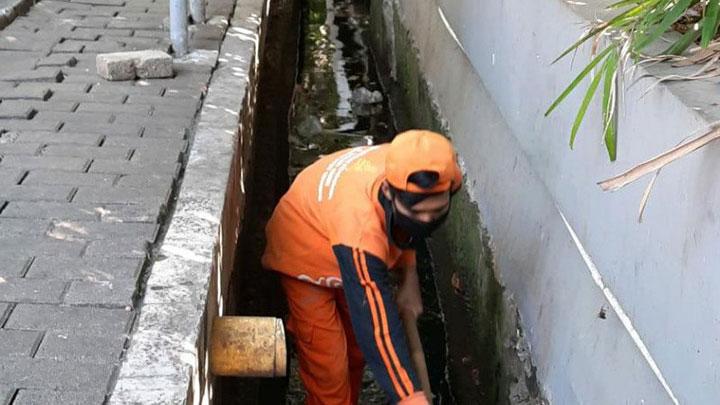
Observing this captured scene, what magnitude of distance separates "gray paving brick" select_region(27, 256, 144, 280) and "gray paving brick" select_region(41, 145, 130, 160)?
3.09ft

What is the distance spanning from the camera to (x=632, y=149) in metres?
2.83

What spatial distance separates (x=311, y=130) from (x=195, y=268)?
15.5 ft

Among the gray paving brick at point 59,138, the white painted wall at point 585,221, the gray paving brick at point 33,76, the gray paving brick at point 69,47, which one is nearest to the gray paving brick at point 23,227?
the gray paving brick at point 59,138

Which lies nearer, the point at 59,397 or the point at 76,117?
the point at 59,397

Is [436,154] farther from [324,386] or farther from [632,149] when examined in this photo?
[324,386]

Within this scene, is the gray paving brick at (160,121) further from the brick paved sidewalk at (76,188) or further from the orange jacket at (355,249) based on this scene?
the orange jacket at (355,249)

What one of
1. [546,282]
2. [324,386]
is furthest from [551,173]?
[324,386]

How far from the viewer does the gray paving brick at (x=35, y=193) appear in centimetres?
358

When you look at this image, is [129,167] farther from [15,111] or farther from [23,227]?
[15,111]

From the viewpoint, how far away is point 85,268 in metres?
3.11

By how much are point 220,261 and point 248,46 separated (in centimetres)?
240

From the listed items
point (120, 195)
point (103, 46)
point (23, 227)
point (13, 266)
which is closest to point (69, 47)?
point (103, 46)

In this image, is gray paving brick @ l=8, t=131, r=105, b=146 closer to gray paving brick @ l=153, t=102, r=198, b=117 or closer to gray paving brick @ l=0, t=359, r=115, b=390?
gray paving brick @ l=153, t=102, r=198, b=117

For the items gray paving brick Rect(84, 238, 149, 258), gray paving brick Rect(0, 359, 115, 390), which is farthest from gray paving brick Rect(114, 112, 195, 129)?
gray paving brick Rect(0, 359, 115, 390)
